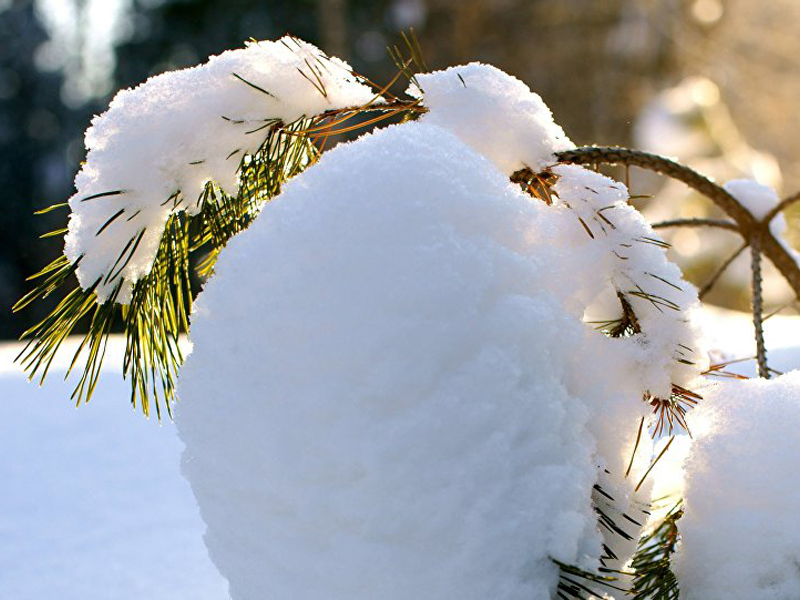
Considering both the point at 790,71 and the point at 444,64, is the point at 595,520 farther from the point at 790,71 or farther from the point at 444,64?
the point at 790,71

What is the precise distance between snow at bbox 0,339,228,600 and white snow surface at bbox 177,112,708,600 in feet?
2.75

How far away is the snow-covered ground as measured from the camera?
1.36m

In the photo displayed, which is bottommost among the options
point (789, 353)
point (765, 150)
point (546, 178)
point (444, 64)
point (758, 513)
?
point (758, 513)

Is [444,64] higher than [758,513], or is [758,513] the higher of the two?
[444,64]

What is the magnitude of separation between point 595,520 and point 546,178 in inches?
12.9

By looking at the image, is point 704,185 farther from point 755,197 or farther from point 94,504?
point 94,504

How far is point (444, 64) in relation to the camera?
880 centimetres

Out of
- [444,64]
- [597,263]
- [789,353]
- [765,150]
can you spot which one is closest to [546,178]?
[597,263]

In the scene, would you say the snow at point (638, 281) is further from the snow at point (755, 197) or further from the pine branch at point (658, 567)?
the snow at point (755, 197)

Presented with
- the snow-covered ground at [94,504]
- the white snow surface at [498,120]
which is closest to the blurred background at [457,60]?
the snow-covered ground at [94,504]

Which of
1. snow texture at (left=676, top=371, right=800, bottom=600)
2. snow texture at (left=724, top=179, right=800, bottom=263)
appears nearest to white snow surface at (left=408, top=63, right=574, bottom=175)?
snow texture at (left=676, top=371, right=800, bottom=600)

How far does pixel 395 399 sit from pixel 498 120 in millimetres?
333

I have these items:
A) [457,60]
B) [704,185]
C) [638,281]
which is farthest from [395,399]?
[457,60]

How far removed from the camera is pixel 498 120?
0.77 meters
